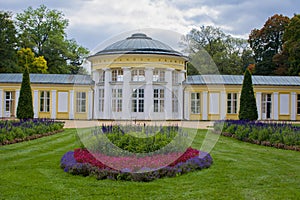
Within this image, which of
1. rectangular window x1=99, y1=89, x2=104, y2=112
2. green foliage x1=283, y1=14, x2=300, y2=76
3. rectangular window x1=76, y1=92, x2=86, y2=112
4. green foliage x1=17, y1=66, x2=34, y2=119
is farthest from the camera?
green foliage x1=283, y1=14, x2=300, y2=76

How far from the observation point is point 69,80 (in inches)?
1347

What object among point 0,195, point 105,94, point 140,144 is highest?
point 105,94

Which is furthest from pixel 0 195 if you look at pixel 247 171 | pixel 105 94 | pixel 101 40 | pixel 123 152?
pixel 105 94

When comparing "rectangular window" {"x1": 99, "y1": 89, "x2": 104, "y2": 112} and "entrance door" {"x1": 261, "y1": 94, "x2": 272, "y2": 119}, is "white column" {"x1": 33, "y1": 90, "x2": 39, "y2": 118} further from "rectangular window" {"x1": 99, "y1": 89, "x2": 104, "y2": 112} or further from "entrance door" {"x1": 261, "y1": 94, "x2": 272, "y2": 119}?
"entrance door" {"x1": 261, "y1": 94, "x2": 272, "y2": 119}

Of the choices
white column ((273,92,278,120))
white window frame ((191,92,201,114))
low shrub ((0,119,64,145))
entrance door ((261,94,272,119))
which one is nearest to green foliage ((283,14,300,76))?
white column ((273,92,278,120))

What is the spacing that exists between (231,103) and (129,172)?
86.2ft

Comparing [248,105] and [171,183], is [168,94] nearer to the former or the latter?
[248,105]

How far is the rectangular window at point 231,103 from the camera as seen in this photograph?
33094 mm

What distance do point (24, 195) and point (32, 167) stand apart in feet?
8.95

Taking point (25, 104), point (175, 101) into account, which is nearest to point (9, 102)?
point (25, 104)

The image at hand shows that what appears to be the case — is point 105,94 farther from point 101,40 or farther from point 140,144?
point 140,144

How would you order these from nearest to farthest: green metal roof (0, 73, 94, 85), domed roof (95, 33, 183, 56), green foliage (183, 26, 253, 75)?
domed roof (95, 33, 183, 56), green metal roof (0, 73, 94, 85), green foliage (183, 26, 253, 75)

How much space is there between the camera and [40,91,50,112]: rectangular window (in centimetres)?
3316

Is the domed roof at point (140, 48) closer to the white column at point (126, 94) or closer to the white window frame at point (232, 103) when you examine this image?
the white column at point (126, 94)
